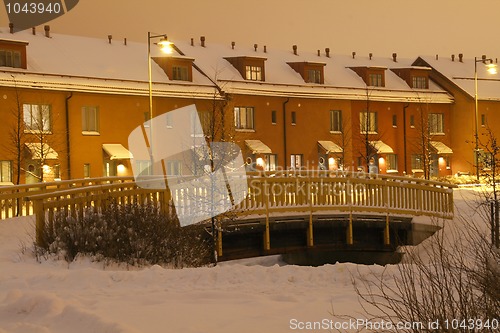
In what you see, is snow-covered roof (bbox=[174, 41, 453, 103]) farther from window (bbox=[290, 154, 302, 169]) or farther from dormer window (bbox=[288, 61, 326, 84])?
window (bbox=[290, 154, 302, 169])

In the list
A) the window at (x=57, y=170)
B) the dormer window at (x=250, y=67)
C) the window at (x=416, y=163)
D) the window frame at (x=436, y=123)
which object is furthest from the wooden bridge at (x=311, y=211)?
the window frame at (x=436, y=123)

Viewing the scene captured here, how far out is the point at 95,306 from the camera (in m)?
10.9

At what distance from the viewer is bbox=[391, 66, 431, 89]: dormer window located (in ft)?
192

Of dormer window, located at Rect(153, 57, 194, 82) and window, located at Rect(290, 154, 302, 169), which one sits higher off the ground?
dormer window, located at Rect(153, 57, 194, 82)

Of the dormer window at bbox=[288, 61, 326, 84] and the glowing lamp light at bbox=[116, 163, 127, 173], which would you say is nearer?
the glowing lamp light at bbox=[116, 163, 127, 173]

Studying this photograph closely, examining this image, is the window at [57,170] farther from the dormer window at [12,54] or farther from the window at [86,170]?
the dormer window at [12,54]

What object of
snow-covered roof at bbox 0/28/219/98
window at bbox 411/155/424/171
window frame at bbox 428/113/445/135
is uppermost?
snow-covered roof at bbox 0/28/219/98

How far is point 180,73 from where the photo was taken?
46.1 m

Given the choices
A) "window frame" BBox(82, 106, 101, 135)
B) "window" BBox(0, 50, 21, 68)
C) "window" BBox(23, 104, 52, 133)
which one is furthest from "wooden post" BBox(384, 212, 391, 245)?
"window" BBox(0, 50, 21, 68)

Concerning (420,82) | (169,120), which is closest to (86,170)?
(169,120)

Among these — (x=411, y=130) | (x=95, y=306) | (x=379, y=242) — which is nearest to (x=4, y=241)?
(x=95, y=306)

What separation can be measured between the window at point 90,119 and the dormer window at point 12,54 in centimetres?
381

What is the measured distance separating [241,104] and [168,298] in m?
36.8

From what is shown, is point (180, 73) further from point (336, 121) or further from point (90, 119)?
point (336, 121)
